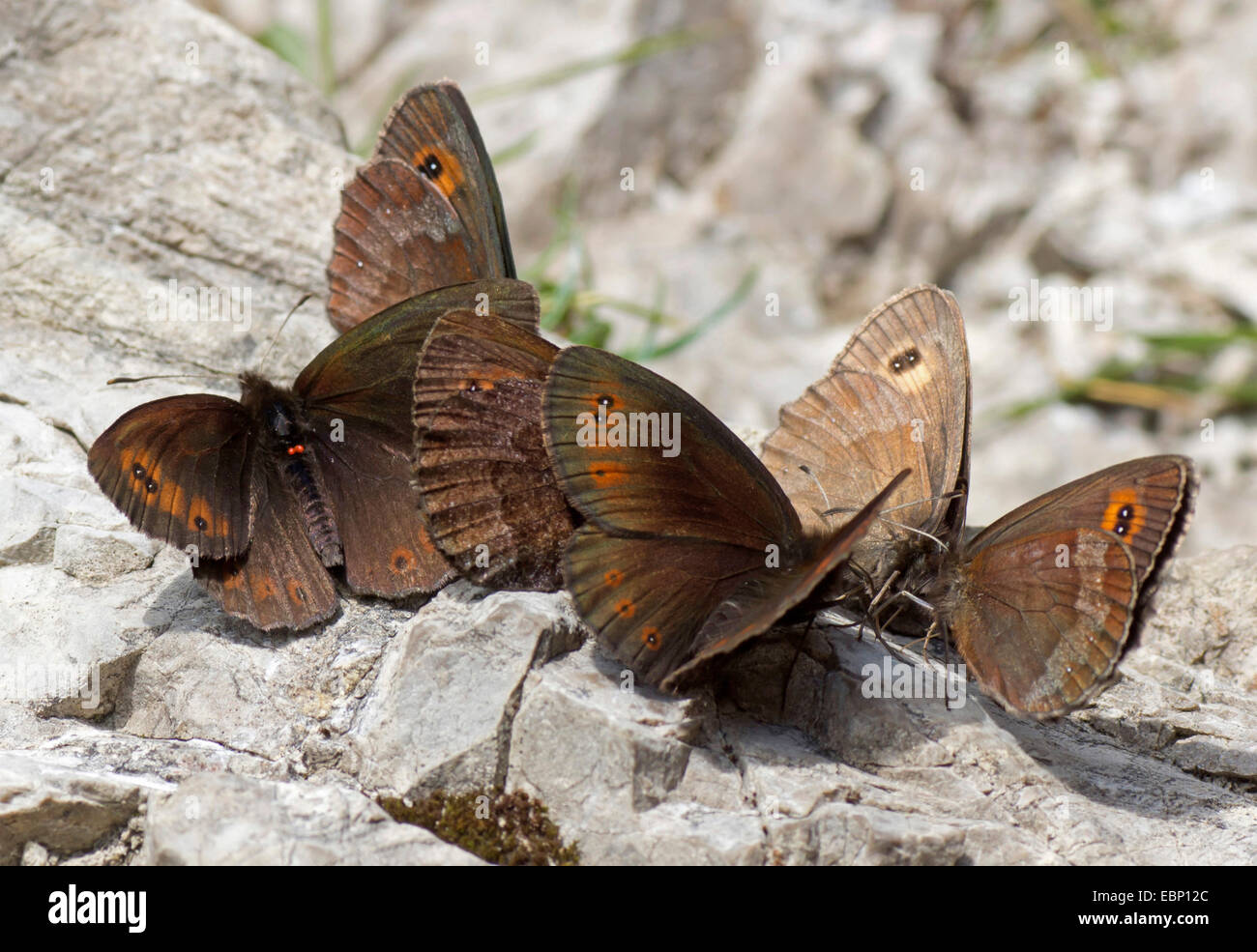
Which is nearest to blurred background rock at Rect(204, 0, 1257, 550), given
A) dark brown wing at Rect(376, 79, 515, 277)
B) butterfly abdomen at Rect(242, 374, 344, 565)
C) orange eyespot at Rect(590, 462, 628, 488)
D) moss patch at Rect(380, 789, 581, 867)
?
dark brown wing at Rect(376, 79, 515, 277)

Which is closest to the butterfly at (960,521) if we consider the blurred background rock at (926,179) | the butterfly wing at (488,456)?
the butterfly wing at (488,456)

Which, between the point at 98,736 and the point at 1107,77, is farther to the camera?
the point at 1107,77

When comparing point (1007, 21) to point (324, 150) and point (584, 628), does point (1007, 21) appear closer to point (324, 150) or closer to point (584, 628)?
point (324, 150)

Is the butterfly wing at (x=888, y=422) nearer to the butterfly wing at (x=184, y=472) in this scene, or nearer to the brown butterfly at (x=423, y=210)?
the brown butterfly at (x=423, y=210)

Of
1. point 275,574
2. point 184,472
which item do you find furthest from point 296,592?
point 184,472

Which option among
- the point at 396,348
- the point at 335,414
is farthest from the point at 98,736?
the point at 396,348

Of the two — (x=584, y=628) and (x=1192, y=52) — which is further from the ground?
(x=1192, y=52)
